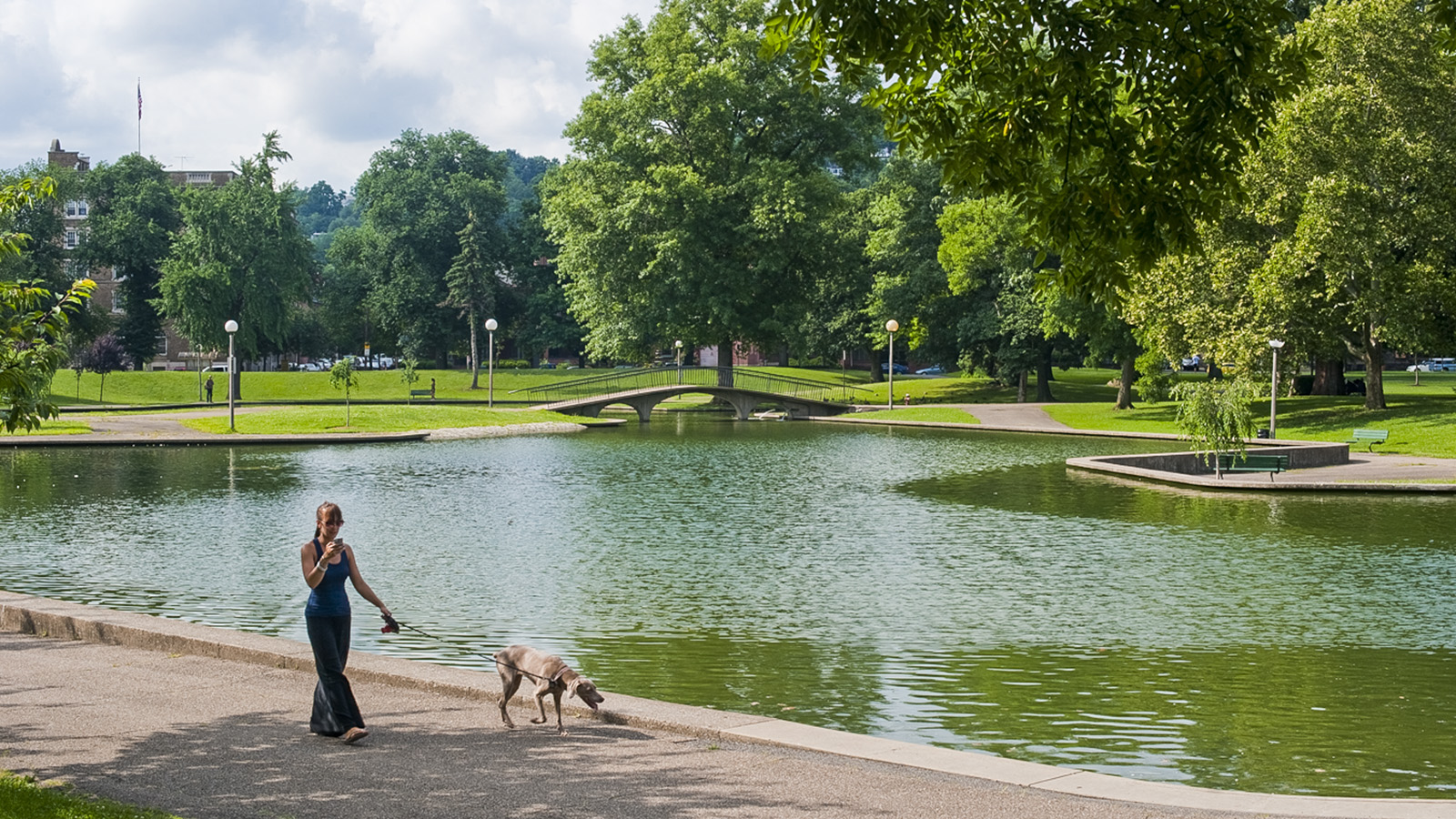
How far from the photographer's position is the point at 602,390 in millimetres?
65812

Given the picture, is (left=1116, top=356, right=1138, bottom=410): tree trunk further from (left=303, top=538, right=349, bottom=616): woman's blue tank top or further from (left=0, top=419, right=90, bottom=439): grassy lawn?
(left=303, top=538, right=349, bottom=616): woman's blue tank top

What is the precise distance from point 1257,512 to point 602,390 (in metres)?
41.9

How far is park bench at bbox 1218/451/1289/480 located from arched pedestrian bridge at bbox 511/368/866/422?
32.1m

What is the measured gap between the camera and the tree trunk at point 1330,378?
196 feet

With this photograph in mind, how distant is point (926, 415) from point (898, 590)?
41046 millimetres

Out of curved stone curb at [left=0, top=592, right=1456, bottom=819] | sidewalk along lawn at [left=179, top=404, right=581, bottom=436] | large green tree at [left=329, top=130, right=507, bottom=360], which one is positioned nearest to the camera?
curved stone curb at [left=0, top=592, right=1456, bottom=819]

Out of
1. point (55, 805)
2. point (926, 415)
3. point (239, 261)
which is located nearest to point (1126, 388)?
point (926, 415)

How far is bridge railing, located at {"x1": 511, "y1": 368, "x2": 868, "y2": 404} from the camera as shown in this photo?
217ft

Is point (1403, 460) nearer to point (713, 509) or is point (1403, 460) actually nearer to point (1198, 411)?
point (1198, 411)

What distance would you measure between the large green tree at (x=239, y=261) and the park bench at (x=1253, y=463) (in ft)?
181

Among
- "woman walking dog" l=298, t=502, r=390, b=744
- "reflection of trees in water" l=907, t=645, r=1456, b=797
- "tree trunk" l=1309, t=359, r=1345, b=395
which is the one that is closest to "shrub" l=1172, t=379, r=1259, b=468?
"reflection of trees in water" l=907, t=645, r=1456, b=797

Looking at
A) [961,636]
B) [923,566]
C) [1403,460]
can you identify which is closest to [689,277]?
[1403,460]

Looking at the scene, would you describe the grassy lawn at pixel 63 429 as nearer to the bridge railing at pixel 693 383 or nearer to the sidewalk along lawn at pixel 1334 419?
the bridge railing at pixel 693 383

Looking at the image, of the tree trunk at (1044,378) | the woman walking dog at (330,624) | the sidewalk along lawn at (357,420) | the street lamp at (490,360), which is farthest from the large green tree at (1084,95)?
the tree trunk at (1044,378)
